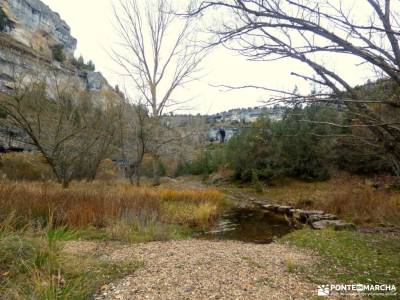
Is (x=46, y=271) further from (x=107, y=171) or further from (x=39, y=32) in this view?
(x=39, y=32)

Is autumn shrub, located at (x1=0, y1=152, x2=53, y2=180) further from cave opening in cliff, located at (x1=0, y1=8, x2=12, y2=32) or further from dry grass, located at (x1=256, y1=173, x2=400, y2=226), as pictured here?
cave opening in cliff, located at (x1=0, y1=8, x2=12, y2=32)

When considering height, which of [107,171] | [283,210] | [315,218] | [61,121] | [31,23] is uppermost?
[31,23]

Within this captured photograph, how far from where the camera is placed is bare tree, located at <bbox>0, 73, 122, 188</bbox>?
1017 cm

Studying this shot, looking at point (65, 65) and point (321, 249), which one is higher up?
point (65, 65)

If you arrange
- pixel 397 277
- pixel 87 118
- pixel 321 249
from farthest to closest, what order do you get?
pixel 87 118 → pixel 321 249 → pixel 397 277

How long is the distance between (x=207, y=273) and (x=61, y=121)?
9804 millimetres

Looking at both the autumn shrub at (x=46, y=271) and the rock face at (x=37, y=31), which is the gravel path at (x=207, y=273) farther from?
the rock face at (x=37, y=31)

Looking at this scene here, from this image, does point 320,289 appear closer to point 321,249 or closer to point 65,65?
point 321,249

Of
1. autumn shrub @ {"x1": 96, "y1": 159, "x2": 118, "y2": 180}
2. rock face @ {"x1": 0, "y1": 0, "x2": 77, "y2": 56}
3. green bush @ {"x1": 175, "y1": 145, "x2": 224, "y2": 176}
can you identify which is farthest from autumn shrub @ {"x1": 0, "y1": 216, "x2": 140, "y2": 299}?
rock face @ {"x1": 0, "y1": 0, "x2": 77, "y2": 56}

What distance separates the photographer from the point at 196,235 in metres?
6.52

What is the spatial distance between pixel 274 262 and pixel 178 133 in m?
10.4

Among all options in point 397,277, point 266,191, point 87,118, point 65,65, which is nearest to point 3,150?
point 87,118

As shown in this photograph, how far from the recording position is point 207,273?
3088mm

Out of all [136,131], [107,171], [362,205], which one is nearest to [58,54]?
[107,171]
